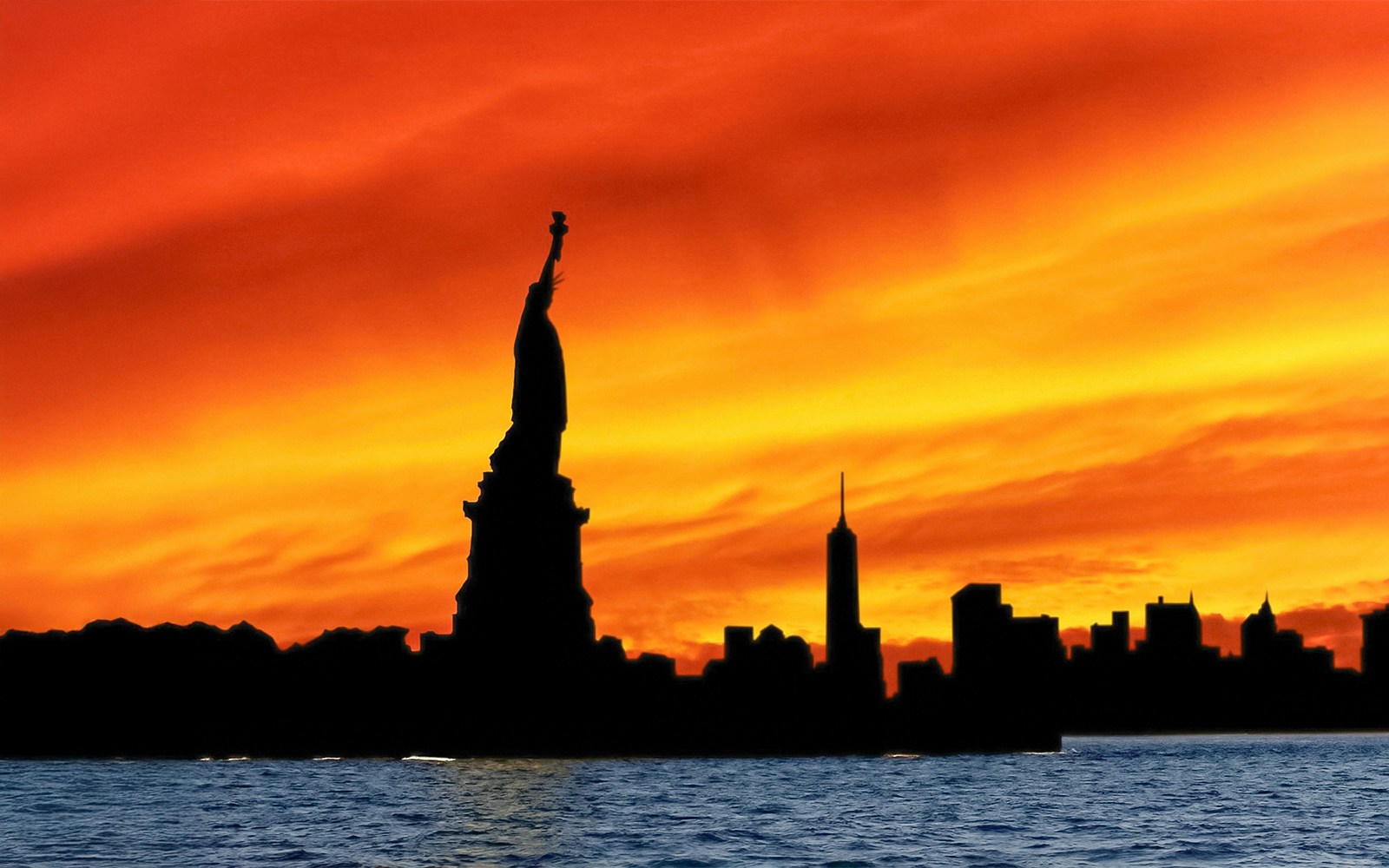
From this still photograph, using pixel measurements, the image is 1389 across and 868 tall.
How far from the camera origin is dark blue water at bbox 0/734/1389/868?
75125 millimetres

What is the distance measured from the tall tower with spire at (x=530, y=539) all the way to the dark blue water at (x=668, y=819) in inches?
418

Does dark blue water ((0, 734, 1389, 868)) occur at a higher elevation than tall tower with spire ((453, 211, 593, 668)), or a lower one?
lower

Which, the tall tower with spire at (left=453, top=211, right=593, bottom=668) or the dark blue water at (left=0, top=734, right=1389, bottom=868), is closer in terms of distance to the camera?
the dark blue water at (left=0, top=734, right=1389, bottom=868)

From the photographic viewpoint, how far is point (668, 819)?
311 ft

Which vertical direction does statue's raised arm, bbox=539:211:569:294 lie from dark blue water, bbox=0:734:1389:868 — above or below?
above

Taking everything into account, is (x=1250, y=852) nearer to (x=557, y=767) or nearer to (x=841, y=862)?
(x=841, y=862)

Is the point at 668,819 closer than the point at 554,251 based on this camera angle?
Yes

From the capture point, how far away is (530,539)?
146875 millimetres

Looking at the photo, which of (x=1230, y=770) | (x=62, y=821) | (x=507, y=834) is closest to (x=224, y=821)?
(x=62, y=821)

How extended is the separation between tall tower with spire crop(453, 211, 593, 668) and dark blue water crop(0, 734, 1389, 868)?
10628mm

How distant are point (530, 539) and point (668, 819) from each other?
2132 inches

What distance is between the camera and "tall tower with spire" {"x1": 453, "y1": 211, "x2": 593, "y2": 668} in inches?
5743

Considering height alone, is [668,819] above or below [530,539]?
below

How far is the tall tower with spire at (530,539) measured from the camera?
479ft
